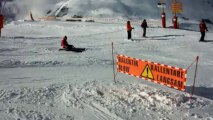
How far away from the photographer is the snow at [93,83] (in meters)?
10.8

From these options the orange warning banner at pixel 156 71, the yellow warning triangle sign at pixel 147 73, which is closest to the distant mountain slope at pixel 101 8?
the orange warning banner at pixel 156 71

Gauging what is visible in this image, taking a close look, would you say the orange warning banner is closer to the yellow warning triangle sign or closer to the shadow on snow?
the yellow warning triangle sign

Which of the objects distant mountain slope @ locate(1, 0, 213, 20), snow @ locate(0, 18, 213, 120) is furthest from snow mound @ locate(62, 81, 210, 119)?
distant mountain slope @ locate(1, 0, 213, 20)

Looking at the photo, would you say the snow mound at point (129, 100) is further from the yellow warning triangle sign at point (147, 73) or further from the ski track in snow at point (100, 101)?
the yellow warning triangle sign at point (147, 73)

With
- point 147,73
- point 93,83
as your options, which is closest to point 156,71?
point 147,73

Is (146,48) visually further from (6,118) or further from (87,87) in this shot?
(6,118)

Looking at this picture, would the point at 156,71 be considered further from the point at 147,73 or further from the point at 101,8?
the point at 101,8

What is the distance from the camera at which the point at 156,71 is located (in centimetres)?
1234

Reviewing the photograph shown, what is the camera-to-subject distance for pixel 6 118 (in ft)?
32.3

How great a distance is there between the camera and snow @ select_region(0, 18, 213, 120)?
35.6 ft

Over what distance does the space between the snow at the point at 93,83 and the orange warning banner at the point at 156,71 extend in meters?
0.49

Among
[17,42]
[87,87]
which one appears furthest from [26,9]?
[87,87]

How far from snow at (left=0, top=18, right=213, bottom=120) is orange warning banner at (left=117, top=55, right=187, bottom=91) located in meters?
0.49

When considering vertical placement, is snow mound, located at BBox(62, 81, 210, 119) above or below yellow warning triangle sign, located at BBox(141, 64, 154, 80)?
below
